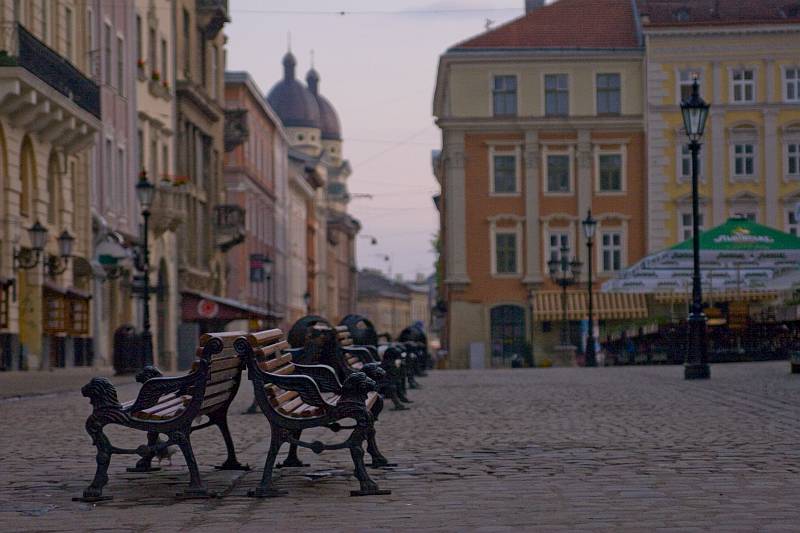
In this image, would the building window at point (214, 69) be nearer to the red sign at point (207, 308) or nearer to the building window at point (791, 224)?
the red sign at point (207, 308)

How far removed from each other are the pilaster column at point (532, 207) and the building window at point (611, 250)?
270cm

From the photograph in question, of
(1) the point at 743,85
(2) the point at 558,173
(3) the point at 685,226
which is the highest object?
(1) the point at 743,85

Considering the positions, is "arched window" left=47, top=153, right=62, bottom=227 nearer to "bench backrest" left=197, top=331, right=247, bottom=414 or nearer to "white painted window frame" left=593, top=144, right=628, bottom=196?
"bench backrest" left=197, top=331, right=247, bottom=414

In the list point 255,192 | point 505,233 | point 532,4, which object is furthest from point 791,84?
point 255,192

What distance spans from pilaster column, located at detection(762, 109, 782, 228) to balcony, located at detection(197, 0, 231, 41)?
74.0ft

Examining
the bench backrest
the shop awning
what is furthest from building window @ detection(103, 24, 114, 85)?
the bench backrest

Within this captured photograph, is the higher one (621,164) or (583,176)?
(621,164)

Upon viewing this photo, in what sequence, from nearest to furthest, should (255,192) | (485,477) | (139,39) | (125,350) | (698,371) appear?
(485,477)
(698,371)
(125,350)
(139,39)
(255,192)

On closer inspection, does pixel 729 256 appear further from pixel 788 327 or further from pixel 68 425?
pixel 68 425

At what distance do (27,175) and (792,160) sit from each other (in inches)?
1578

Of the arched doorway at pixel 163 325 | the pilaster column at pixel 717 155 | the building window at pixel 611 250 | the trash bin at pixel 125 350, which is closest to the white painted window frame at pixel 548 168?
the building window at pixel 611 250

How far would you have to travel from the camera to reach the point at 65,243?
3350 centimetres

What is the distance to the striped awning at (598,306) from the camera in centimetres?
6400

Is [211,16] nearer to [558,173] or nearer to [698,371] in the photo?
[558,173]
